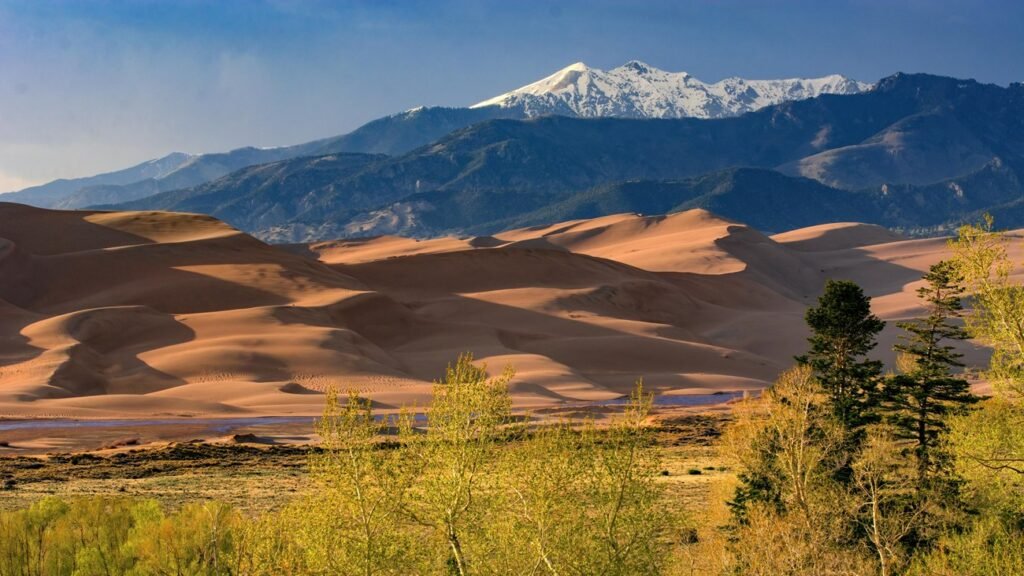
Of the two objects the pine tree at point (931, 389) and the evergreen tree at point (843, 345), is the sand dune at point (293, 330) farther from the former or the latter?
the pine tree at point (931, 389)

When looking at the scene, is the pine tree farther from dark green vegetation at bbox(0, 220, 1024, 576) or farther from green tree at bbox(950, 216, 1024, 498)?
green tree at bbox(950, 216, 1024, 498)

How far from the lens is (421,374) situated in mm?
130875

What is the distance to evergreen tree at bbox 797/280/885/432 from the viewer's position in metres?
47.1

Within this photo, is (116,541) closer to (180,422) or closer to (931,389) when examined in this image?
(931,389)

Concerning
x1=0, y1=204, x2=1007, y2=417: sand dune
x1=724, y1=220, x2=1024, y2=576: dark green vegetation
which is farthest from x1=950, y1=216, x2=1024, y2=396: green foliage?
x1=0, y1=204, x2=1007, y2=417: sand dune

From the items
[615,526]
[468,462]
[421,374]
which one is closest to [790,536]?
[615,526]

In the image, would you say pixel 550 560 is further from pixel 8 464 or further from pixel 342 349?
pixel 342 349

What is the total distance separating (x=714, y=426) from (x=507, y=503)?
75012mm

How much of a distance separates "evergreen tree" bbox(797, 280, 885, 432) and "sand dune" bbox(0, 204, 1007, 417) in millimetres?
60172

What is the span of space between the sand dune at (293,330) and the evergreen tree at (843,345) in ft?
197

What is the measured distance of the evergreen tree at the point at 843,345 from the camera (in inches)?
1855

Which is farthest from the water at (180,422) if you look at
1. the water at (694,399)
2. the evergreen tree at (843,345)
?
the evergreen tree at (843,345)

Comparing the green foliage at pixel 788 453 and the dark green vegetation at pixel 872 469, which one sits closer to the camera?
the dark green vegetation at pixel 872 469

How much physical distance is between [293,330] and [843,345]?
324ft
